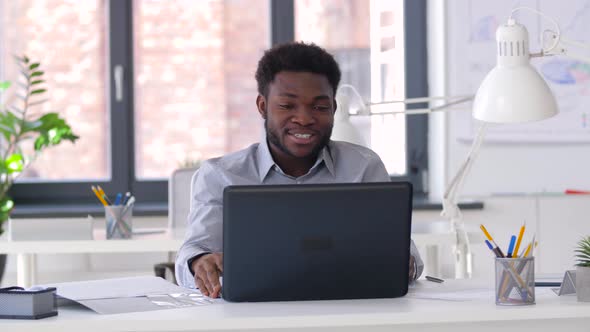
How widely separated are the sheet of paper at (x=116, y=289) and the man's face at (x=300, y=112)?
45 cm

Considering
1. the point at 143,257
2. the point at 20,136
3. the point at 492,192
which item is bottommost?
the point at 143,257

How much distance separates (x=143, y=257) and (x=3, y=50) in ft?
4.00

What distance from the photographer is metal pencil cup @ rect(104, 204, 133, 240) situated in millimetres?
3338

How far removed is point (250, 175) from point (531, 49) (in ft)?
8.23

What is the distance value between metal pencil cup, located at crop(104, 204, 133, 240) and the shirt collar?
1.18 meters

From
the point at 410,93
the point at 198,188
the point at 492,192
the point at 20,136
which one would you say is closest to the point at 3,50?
the point at 20,136

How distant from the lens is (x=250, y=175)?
2.28 meters

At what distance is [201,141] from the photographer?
4.78 meters

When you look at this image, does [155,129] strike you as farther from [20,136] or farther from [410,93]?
[410,93]

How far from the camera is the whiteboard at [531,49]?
443cm

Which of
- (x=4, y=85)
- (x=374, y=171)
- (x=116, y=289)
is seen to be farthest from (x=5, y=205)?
(x=116, y=289)

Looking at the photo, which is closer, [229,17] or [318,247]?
[318,247]

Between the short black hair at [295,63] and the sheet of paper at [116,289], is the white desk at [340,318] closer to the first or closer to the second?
the sheet of paper at [116,289]

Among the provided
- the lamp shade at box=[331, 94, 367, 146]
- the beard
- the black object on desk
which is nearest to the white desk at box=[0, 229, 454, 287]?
the lamp shade at box=[331, 94, 367, 146]
